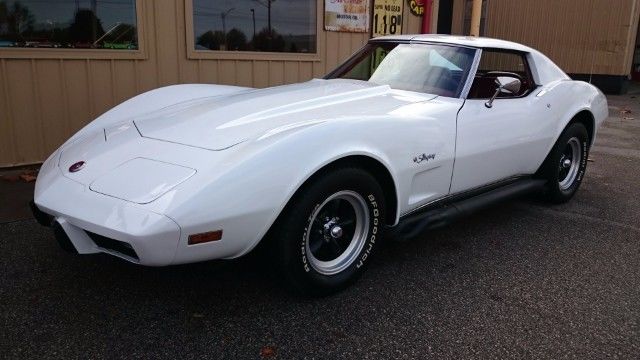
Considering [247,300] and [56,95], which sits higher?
[56,95]

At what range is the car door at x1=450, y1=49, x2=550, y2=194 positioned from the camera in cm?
340

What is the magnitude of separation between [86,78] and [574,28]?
13.9 m

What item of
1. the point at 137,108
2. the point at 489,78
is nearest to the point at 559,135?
the point at 489,78

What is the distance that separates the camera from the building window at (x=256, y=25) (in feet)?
20.2

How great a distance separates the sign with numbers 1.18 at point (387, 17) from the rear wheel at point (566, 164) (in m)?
3.71

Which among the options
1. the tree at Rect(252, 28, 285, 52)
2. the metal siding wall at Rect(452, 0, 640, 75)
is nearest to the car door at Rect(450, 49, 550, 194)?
the tree at Rect(252, 28, 285, 52)

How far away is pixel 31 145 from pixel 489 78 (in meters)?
4.33

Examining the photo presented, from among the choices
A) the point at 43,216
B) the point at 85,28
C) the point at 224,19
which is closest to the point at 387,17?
the point at 224,19

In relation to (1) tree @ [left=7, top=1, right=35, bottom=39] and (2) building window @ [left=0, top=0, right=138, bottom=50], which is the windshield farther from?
(1) tree @ [left=7, top=1, right=35, bottom=39]

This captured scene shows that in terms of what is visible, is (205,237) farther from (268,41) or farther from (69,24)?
(268,41)

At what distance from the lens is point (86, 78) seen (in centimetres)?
545

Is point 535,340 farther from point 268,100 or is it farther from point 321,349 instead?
point 268,100

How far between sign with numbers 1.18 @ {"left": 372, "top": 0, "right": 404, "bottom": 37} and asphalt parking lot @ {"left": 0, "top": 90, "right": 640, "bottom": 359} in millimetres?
4507

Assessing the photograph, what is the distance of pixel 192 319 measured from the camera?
8.64 ft
